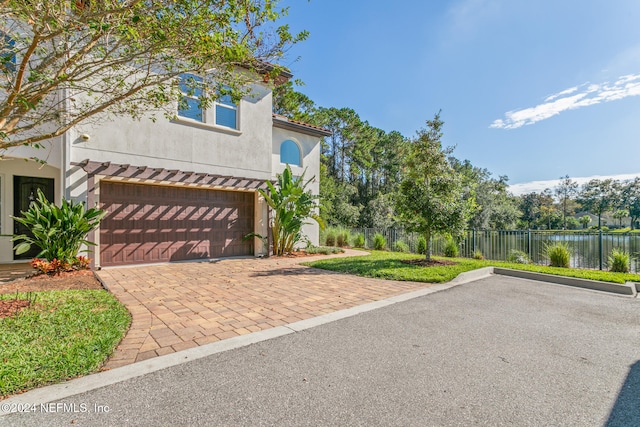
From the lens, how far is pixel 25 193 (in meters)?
8.70

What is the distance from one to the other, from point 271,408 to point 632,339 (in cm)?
433

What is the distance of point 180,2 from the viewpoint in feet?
12.7

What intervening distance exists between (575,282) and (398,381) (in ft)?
21.3

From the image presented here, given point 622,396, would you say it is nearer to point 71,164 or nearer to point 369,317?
point 369,317

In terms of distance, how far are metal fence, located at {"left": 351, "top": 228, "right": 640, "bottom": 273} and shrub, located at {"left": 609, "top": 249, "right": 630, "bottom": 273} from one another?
0.48 meters

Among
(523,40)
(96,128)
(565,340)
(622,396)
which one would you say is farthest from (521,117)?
(96,128)

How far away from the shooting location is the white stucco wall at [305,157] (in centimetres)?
1220

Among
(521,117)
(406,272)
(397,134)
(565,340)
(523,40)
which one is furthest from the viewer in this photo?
(397,134)

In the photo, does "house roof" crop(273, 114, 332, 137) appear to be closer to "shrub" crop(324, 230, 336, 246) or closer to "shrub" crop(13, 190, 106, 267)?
"shrub" crop(324, 230, 336, 246)

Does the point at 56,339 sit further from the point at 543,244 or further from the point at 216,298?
the point at 543,244

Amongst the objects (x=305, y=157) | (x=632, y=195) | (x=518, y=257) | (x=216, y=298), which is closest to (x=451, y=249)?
(x=518, y=257)

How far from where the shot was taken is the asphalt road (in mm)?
2062

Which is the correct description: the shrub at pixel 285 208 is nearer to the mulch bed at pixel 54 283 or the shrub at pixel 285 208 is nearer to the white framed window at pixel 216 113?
the white framed window at pixel 216 113

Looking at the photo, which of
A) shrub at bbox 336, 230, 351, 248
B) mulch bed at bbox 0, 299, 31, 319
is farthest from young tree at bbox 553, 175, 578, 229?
mulch bed at bbox 0, 299, 31, 319
